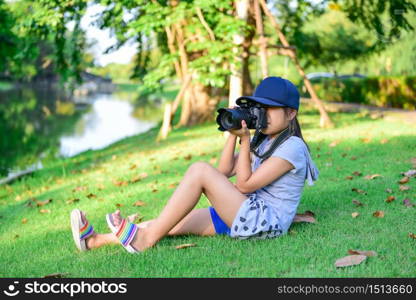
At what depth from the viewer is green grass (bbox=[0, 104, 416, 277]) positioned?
11.1 ft

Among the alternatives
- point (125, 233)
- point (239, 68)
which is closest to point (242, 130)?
point (125, 233)

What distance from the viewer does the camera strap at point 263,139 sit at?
12.8 ft

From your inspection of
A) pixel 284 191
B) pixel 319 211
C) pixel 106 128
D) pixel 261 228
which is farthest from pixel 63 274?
pixel 106 128

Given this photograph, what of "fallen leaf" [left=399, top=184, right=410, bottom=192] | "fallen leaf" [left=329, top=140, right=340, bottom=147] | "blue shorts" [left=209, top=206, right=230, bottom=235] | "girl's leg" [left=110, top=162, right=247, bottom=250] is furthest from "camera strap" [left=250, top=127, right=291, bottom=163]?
"fallen leaf" [left=329, top=140, right=340, bottom=147]

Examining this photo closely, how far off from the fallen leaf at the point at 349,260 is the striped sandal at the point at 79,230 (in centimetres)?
176

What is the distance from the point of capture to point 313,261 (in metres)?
3.38

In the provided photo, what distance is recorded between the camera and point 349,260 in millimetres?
3309

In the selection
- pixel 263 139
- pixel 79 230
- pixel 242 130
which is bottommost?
pixel 79 230

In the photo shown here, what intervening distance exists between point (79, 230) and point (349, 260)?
1.85m

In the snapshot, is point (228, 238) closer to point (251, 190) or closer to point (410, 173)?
point (251, 190)

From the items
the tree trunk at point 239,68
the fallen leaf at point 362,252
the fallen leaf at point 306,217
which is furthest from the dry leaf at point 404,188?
the tree trunk at point 239,68

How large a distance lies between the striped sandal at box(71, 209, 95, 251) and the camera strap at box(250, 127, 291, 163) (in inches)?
51.6

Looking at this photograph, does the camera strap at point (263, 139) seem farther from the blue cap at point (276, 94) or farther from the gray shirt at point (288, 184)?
the blue cap at point (276, 94)

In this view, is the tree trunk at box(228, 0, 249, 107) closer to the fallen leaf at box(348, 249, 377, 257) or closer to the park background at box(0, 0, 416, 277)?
the park background at box(0, 0, 416, 277)
